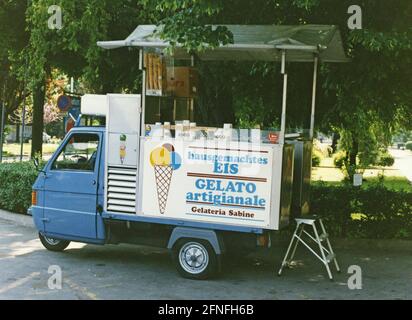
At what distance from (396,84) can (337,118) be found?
154cm

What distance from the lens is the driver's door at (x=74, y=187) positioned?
8167 mm

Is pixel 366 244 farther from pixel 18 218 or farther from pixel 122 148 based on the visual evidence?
pixel 18 218

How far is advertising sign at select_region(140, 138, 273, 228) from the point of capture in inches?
284

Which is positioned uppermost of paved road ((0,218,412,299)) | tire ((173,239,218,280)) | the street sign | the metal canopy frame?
the metal canopy frame

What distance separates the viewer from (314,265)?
866cm

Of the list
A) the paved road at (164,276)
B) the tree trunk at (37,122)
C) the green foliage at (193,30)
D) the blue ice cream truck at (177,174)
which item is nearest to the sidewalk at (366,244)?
the paved road at (164,276)

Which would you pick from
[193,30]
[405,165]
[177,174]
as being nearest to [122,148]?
[177,174]

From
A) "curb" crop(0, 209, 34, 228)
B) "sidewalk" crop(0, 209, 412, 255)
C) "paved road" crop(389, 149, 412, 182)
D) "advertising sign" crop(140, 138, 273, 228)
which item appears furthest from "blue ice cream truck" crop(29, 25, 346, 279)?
"paved road" crop(389, 149, 412, 182)

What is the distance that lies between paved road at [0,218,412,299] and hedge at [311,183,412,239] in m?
0.48

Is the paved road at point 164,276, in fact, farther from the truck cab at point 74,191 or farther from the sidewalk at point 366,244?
the truck cab at point 74,191

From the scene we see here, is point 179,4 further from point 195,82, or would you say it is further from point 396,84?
point 396,84

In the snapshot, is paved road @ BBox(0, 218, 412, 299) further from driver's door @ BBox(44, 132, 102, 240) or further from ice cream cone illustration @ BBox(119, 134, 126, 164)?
ice cream cone illustration @ BBox(119, 134, 126, 164)

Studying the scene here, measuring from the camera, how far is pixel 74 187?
8297 millimetres

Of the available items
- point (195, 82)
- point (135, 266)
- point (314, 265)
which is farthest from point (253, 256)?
point (195, 82)
